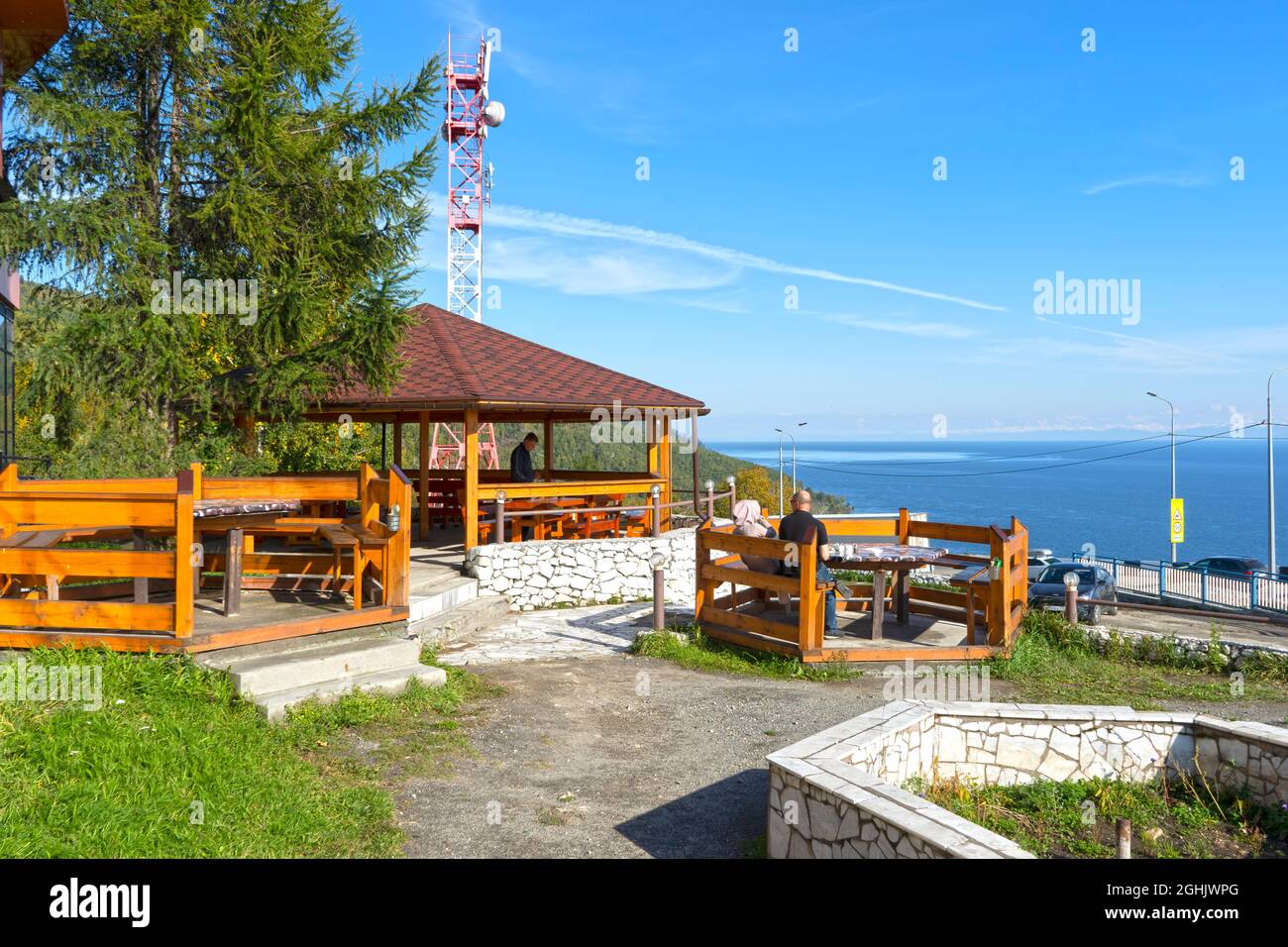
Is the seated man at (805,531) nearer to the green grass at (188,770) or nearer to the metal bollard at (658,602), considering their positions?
the metal bollard at (658,602)

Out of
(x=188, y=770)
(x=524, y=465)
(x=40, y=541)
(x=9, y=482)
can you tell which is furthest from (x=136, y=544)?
(x=524, y=465)

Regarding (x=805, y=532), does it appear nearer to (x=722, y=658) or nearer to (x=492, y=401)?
(x=722, y=658)

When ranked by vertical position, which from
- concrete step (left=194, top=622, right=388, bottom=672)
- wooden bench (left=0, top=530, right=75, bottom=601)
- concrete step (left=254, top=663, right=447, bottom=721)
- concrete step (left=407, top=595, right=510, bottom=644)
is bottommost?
concrete step (left=407, top=595, right=510, bottom=644)

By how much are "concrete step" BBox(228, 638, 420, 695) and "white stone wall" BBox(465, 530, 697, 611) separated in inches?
193

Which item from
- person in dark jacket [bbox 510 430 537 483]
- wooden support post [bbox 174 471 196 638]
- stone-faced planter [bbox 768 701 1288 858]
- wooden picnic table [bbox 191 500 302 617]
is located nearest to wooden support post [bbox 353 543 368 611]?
wooden picnic table [bbox 191 500 302 617]

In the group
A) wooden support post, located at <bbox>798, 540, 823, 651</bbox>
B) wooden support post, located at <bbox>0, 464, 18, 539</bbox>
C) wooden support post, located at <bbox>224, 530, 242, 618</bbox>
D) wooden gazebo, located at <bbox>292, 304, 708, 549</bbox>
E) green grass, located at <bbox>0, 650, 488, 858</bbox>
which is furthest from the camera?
wooden gazebo, located at <bbox>292, 304, 708, 549</bbox>

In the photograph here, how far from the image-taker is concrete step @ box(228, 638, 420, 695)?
22.3ft

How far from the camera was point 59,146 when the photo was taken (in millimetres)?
11820

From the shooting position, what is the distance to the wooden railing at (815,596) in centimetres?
916

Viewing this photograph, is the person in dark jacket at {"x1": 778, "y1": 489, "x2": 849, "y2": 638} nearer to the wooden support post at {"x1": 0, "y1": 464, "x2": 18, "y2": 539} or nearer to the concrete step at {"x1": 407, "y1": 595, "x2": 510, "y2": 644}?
the concrete step at {"x1": 407, "y1": 595, "x2": 510, "y2": 644}

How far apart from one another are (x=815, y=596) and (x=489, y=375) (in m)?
7.84
